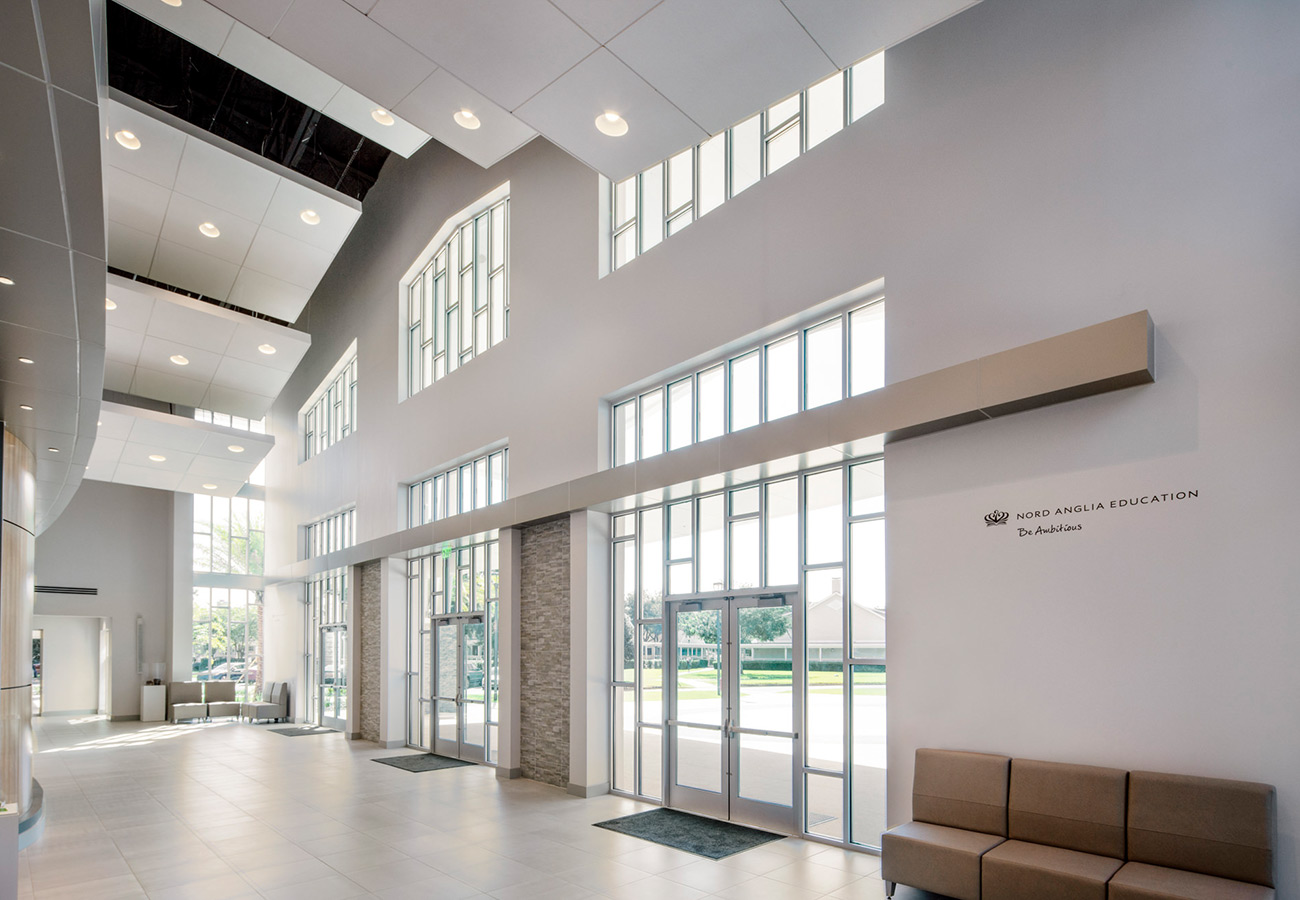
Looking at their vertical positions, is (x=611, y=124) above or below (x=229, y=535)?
above

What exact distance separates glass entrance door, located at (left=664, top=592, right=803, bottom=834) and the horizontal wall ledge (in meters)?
1.40

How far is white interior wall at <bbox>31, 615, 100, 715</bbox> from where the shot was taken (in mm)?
25359

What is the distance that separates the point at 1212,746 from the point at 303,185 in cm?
1222

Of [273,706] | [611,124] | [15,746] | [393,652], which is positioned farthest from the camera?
[273,706]

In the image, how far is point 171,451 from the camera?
18234mm

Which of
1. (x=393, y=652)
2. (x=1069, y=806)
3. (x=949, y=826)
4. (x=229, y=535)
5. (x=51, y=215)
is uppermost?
(x=51, y=215)

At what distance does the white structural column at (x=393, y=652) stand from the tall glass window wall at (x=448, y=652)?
0.12m

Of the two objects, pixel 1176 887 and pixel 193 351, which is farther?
pixel 193 351

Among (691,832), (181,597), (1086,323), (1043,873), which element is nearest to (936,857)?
(1043,873)

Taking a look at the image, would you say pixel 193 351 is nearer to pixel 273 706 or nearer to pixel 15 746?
pixel 15 746

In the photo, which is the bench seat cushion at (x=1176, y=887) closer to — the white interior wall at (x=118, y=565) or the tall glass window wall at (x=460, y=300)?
the tall glass window wall at (x=460, y=300)

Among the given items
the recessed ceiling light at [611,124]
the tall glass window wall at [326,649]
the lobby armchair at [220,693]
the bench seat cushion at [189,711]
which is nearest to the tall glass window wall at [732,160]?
the recessed ceiling light at [611,124]

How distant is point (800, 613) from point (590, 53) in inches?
213

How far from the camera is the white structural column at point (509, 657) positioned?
39.4 ft
